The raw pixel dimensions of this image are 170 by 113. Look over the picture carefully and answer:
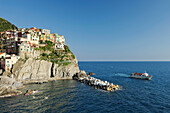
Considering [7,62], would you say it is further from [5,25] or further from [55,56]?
[5,25]

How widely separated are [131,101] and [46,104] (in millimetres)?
31505

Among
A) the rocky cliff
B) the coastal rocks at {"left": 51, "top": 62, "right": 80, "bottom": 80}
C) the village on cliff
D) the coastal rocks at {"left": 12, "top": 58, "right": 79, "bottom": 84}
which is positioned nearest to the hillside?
the village on cliff

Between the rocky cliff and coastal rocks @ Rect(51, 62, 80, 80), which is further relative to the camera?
coastal rocks @ Rect(51, 62, 80, 80)

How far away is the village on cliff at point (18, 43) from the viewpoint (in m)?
68.8

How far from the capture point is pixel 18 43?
8138 centimetres

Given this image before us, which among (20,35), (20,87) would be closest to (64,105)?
(20,87)

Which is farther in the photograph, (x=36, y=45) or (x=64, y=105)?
(x=36, y=45)

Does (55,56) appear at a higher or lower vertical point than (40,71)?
higher

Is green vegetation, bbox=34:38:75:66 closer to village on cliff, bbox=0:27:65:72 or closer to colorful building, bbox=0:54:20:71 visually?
village on cliff, bbox=0:27:65:72

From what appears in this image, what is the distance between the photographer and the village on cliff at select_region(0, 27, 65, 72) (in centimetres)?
6875

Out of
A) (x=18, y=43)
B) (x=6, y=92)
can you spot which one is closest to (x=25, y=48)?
(x=18, y=43)

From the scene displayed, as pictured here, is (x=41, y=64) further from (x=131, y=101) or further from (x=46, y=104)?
(x=131, y=101)

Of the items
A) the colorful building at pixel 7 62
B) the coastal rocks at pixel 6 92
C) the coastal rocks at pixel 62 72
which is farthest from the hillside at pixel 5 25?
the coastal rocks at pixel 6 92

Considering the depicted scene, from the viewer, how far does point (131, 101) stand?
40875mm
